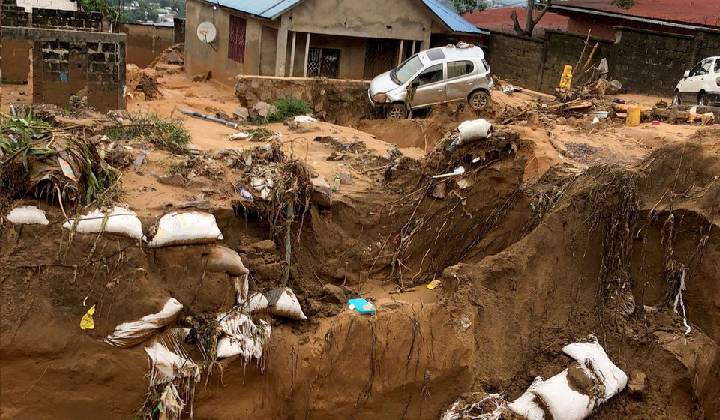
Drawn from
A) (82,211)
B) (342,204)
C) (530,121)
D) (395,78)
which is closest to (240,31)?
(395,78)

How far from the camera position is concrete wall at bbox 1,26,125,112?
1223 centimetres

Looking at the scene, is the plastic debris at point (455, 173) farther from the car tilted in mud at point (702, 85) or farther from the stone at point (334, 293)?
the car tilted in mud at point (702, 85)

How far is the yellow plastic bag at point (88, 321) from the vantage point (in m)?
6.11

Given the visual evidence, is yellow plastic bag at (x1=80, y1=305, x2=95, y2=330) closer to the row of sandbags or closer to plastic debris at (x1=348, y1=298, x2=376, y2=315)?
plastic debris at (x1=348, y1=298, x2=376, y2=315)

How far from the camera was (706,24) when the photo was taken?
20.1 meters

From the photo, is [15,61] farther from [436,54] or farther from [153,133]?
[436,54]

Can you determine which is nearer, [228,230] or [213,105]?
[228,230]

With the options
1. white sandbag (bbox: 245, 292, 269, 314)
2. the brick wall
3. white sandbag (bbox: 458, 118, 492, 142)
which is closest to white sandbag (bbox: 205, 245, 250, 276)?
white sandbag (bbox: 245, 292, 269, 314)

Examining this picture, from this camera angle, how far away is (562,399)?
670 centimetres

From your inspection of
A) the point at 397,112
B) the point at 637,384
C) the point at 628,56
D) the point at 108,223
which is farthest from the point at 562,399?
the point at 628,56

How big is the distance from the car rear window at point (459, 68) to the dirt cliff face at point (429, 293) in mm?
6698

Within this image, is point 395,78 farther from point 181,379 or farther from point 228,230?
point 181,379

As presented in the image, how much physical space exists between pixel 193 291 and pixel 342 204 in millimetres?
2326

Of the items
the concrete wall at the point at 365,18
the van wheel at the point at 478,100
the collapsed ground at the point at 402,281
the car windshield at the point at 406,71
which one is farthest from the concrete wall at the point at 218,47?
the collapsed ground at the point at 402,281
